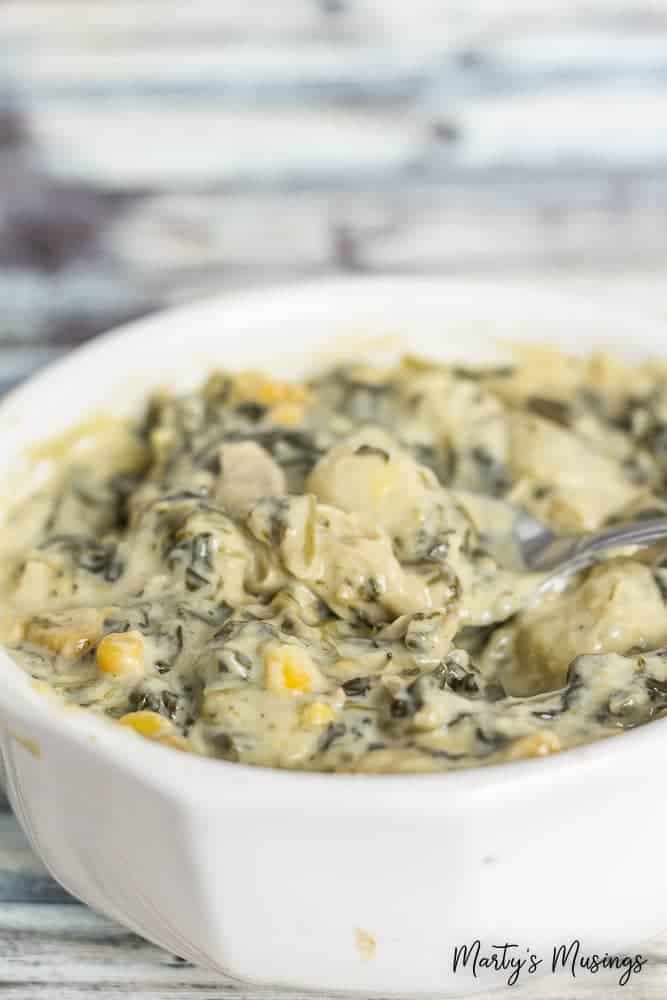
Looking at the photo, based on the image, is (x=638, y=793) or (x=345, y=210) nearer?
(x=638, y=793)

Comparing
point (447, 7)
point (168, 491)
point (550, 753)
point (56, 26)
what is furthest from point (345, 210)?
point (550, 753)

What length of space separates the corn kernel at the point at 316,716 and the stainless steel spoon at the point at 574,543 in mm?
505

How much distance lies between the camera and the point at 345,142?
10.0ft

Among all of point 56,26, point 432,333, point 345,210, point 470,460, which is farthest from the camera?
point 345,210

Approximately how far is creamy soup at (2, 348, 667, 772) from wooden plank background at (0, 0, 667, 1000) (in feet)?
2.84

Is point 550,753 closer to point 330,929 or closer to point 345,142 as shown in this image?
point 330,929

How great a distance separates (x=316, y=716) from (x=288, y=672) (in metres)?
0.07

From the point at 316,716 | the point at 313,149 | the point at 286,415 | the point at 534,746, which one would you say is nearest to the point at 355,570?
the point at 316,716

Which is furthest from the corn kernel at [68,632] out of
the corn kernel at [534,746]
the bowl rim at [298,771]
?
the corn kernel at [534,746]

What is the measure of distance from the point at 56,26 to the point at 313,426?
1222 millimetres

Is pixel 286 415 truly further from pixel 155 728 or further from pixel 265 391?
pixel 155 728

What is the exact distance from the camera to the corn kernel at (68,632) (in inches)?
66.4

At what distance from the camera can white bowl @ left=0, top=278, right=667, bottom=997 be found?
4.51 ft

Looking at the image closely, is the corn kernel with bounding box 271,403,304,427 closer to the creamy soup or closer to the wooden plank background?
the creamy soup
